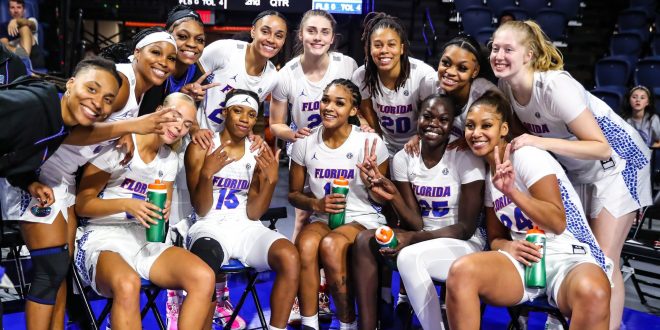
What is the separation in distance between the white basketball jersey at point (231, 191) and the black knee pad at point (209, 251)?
0.87 ft

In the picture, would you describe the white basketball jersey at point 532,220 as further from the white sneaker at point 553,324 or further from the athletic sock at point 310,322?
the athletic sock at point 310,322

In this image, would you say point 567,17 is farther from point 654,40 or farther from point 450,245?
point 450,245

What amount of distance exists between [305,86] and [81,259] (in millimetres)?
1877

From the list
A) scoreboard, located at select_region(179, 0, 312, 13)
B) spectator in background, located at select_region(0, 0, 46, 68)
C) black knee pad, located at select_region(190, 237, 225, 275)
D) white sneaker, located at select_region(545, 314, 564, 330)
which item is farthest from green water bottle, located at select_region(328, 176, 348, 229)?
spectator in background, located at select_region(0, 0, 46, 68)

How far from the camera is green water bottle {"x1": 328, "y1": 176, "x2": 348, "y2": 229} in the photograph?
3.84 meters

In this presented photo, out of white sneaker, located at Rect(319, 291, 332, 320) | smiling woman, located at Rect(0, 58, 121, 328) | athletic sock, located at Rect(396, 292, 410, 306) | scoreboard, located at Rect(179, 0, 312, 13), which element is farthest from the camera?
scoreboard, located at Rect(179, 0, 312, 13)

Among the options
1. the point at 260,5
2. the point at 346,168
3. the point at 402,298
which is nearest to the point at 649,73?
the point at 260,5

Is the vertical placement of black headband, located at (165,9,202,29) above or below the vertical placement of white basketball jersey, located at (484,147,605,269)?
above

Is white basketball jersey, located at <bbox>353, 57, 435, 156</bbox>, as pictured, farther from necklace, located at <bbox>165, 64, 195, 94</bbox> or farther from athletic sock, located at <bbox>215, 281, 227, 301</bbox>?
athletic sock, located at <bbox>215, 281, 227, 301</bbox>

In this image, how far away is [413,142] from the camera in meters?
4.07

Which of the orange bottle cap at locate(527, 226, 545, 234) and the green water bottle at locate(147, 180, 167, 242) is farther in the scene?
the green water bottle at locate(147, 180, 167, 242)

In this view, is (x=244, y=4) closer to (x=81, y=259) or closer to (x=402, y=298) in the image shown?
(x=402, y=298)

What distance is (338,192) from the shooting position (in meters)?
3.85

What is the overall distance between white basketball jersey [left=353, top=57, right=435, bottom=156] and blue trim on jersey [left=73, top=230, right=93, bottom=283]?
1.90 metres
